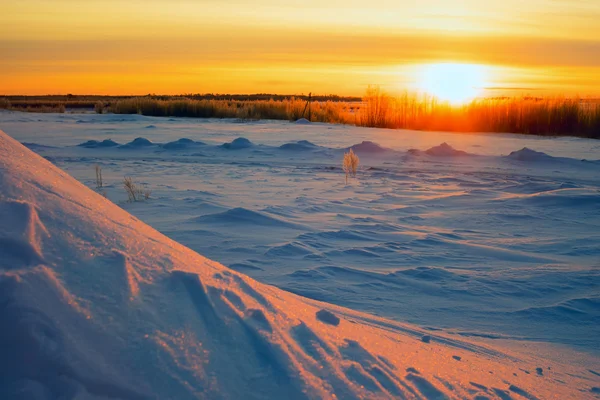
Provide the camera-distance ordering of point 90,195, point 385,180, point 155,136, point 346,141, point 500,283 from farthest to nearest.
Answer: point 155,136
point 346,141
point 385,180
point 500,283
point 90,195

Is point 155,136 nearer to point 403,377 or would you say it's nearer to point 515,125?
point 515,125

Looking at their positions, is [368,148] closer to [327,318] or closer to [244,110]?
[327,318]

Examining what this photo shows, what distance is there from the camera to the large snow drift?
A: 1217 millimetres

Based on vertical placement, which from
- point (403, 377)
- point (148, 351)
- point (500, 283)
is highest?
point (148, 351)

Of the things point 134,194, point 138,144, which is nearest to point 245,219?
point 134,194

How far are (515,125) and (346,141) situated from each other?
6095mm

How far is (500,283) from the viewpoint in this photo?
3859mm

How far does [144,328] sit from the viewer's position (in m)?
1.33

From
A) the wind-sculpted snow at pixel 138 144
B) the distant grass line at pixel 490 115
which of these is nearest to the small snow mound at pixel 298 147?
the wind-sculpted snow at pixel 138 144

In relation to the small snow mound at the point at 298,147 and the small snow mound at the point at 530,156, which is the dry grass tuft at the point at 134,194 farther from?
the small snow mound at the point at 530,156

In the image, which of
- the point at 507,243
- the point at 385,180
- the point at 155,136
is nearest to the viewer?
the point at 507,243

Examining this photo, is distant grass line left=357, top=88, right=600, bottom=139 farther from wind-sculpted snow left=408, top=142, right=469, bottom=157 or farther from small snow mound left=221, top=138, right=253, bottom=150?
small snow mound left=221, top=138, right=253, bottom=150

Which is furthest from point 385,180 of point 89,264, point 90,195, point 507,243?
point 89,264

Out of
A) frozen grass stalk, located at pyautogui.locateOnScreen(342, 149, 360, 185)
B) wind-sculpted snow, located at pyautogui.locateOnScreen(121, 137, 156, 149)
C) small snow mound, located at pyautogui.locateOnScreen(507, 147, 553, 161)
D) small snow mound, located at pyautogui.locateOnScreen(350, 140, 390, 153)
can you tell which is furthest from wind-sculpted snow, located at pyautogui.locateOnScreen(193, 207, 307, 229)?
wind-sculpted snow, located at pyautogui.locateOnScreen(121, 137, 156, 149)
